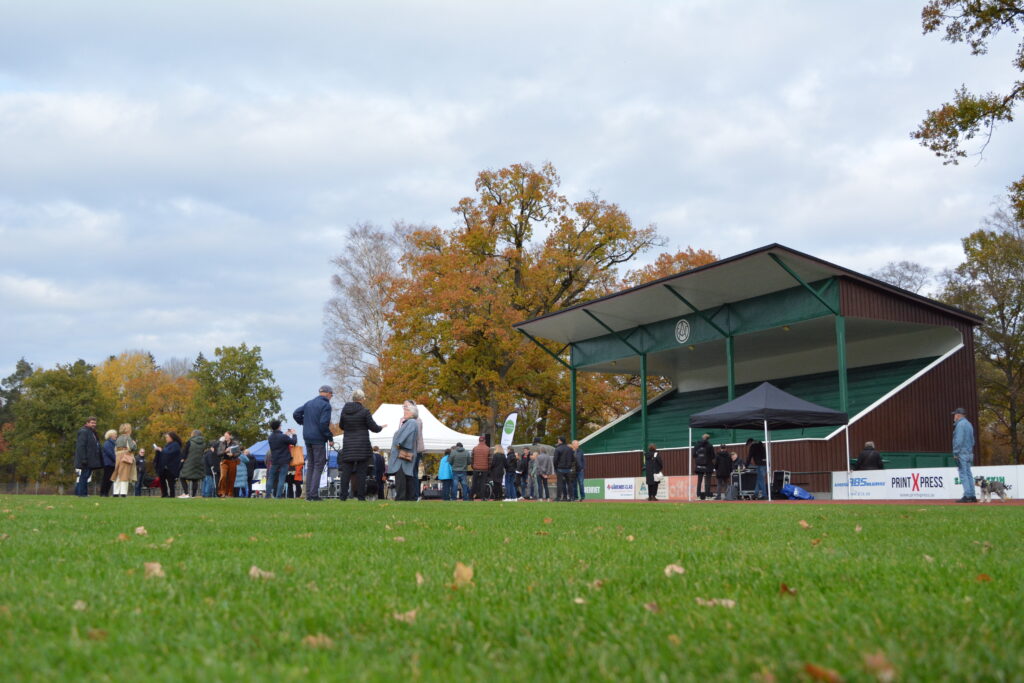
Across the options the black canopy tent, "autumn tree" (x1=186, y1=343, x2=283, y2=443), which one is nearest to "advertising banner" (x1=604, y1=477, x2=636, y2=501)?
the black canopy tent

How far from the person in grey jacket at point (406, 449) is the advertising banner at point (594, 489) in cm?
1364

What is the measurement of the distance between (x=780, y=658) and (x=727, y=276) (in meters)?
27.6

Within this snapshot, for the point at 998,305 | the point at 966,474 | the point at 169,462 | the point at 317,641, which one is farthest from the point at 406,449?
the point at 998,305

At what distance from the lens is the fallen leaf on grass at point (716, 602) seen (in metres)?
3.49

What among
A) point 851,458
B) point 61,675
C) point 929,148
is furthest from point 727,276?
point 61,675

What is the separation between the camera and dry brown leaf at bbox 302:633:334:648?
111 inches

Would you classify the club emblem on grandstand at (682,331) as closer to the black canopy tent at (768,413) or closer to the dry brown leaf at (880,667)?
the black canopy tent at (768,413)

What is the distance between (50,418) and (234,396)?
12.8m

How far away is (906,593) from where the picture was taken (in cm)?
378

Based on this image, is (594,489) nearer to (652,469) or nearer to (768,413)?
(652,469)

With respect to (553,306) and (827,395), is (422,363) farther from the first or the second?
(827,395)

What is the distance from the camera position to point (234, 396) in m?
60.8

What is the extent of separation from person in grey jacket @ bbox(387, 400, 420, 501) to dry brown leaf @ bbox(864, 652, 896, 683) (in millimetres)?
15719

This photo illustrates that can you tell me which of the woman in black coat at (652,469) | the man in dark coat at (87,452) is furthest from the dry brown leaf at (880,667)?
the woman in black coat at (652,469)
